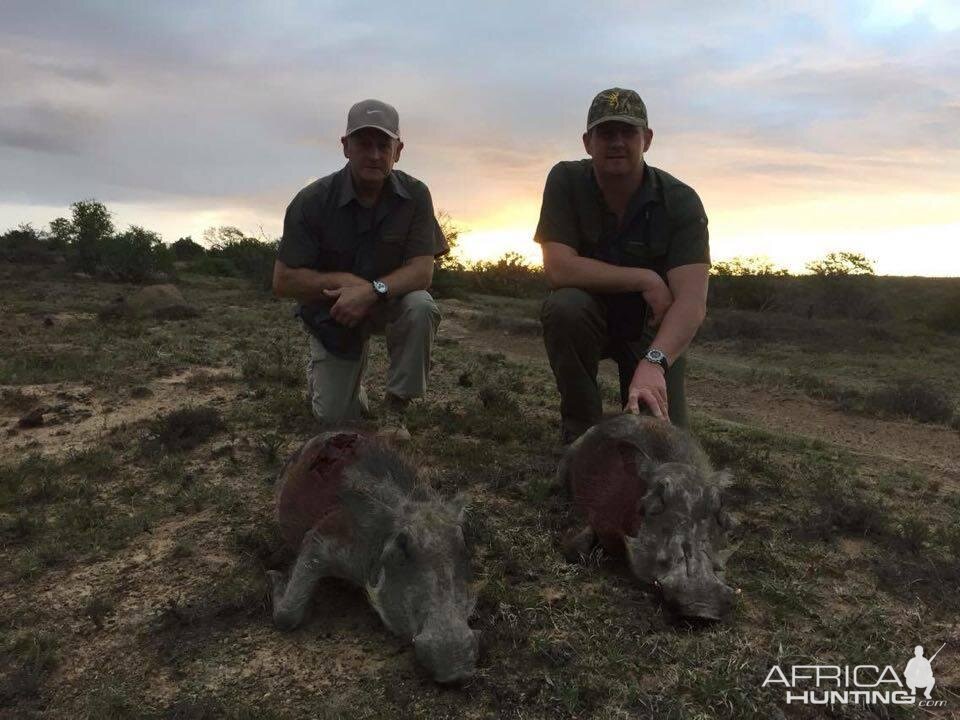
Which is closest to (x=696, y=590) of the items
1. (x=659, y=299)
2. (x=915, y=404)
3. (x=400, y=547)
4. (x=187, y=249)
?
(x=400, y=547)

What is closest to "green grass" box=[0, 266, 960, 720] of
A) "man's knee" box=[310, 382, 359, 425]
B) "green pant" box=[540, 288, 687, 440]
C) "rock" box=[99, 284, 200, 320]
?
"man's knee" box=[310, 382, 359, 425]

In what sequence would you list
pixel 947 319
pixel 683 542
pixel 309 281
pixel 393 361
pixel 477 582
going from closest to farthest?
pixel 683 542 < pixel 477 582 < pixel 309 281 < pixel 393 361 < pixel 947 319

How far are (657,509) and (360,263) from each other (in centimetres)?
304

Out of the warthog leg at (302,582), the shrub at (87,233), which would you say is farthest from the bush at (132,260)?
the warthog leg at (302,582)

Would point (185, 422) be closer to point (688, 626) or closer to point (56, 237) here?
point (688, 626)

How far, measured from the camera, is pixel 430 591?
2729mm

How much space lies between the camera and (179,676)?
276 centimetres

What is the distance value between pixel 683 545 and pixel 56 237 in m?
26.3

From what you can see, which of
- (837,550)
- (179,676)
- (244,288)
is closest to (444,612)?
(179,676)

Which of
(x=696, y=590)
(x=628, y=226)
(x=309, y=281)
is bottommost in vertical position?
(x=696, y=590)

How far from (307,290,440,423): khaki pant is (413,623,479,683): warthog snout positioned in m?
2.89

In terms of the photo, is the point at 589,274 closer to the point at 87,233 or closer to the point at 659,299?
the point at 659,299

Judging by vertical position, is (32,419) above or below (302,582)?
above

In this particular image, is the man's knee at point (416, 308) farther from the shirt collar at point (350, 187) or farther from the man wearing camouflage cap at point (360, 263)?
the shirt collar at point (350, 187)
